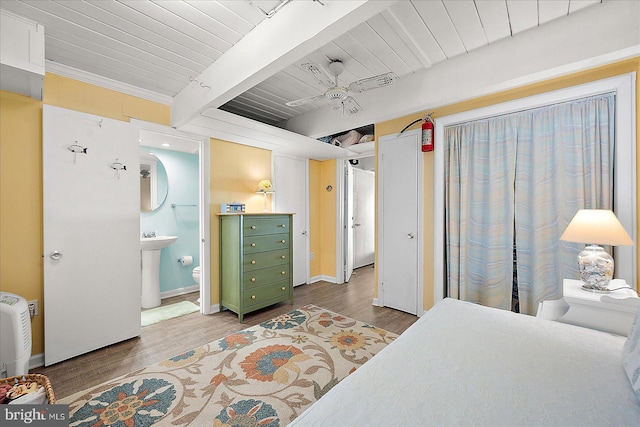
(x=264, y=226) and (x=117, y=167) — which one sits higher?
(x=117, y=167)

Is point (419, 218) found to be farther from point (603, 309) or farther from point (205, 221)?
point (205, 221)

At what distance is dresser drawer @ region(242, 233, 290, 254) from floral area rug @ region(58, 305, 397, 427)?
3.03 ft

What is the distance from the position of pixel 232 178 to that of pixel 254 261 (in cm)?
119

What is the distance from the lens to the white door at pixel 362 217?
18.9 ft

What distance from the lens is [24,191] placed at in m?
2.19

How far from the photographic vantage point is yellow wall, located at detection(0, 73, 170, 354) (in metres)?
2.11

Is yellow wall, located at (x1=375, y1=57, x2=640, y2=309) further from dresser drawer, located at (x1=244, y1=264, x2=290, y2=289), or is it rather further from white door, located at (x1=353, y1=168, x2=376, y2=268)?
white door, located at (x1=353, y1=168, x2=376, y2=268)

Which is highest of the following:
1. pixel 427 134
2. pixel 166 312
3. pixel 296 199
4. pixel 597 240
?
pixel 427 134

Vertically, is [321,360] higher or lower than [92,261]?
lower

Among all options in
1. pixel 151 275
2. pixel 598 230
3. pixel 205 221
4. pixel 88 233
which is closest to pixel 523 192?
pixel 598 230

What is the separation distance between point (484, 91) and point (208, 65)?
2492mm

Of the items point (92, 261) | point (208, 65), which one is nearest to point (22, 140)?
point (92, 261)

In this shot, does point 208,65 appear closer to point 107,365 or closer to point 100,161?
point 100,161

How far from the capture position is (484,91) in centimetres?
245
